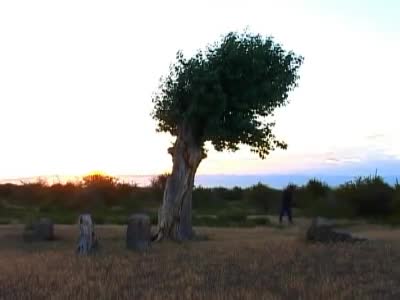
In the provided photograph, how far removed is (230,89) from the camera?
26234 mm

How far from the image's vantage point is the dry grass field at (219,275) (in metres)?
11.8

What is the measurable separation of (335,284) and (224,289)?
1.86 m

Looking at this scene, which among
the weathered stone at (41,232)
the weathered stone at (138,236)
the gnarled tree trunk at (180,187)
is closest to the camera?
the weathered stone at (138,236)

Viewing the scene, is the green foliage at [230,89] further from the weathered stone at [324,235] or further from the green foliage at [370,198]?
the green foliage at [370,198]

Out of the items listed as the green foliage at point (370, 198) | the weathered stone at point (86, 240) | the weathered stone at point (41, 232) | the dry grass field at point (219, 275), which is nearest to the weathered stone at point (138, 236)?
the weathered stone at point (86, 240)

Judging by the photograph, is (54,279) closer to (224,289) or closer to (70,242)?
(224,289)

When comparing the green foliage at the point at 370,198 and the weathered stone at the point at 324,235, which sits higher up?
the green foliage at the point at 370,198

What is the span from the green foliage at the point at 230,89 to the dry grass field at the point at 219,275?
6775mm

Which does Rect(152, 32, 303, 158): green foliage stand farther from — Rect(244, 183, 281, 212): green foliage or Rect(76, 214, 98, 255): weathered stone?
Rect(244, 183, 281, 212): green foliage

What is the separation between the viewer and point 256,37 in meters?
26.1

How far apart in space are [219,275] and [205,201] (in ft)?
169

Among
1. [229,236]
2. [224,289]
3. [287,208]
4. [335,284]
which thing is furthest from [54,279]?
[287,208]

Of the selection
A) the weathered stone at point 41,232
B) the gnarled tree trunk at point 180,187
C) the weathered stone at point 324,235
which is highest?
the gnarled tree trunk at point 180,187

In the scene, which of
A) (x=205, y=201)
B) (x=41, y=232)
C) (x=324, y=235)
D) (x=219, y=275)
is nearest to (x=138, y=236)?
(x=324, y=235)
